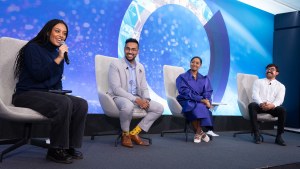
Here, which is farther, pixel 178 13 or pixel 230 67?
pixel 230 67

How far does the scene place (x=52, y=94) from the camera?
91.5 inches

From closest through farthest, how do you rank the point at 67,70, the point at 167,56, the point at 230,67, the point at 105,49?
1. the point at 67,70
2. the point at 105,49
3. the point at 167,56
4. the point at 230,67

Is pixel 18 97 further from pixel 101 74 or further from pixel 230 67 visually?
pixel 230 67

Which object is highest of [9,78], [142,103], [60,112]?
→ [9,78]

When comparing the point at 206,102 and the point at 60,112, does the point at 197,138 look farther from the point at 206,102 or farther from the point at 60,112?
the point at 60,112

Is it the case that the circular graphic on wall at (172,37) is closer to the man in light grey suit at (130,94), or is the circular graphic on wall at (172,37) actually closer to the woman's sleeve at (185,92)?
the woman's sleeve at (185,92)

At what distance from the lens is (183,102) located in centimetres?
398

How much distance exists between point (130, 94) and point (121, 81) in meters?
0.20

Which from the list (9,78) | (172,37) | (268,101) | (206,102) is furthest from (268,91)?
(9,78)

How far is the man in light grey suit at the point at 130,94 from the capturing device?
3.22 meters

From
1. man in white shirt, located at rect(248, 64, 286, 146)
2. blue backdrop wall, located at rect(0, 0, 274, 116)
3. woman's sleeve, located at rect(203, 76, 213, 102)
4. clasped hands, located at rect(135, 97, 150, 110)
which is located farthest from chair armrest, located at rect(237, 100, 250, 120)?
clasped hands, located at rect(135, 97, 150, 110)

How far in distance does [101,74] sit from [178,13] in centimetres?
235

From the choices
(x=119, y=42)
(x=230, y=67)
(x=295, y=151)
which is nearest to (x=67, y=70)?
(x=119, y=42)

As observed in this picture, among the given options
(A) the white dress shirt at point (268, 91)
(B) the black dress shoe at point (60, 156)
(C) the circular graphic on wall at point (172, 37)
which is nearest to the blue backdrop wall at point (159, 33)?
(C) the circular graphic on wall at point (172, 37)
